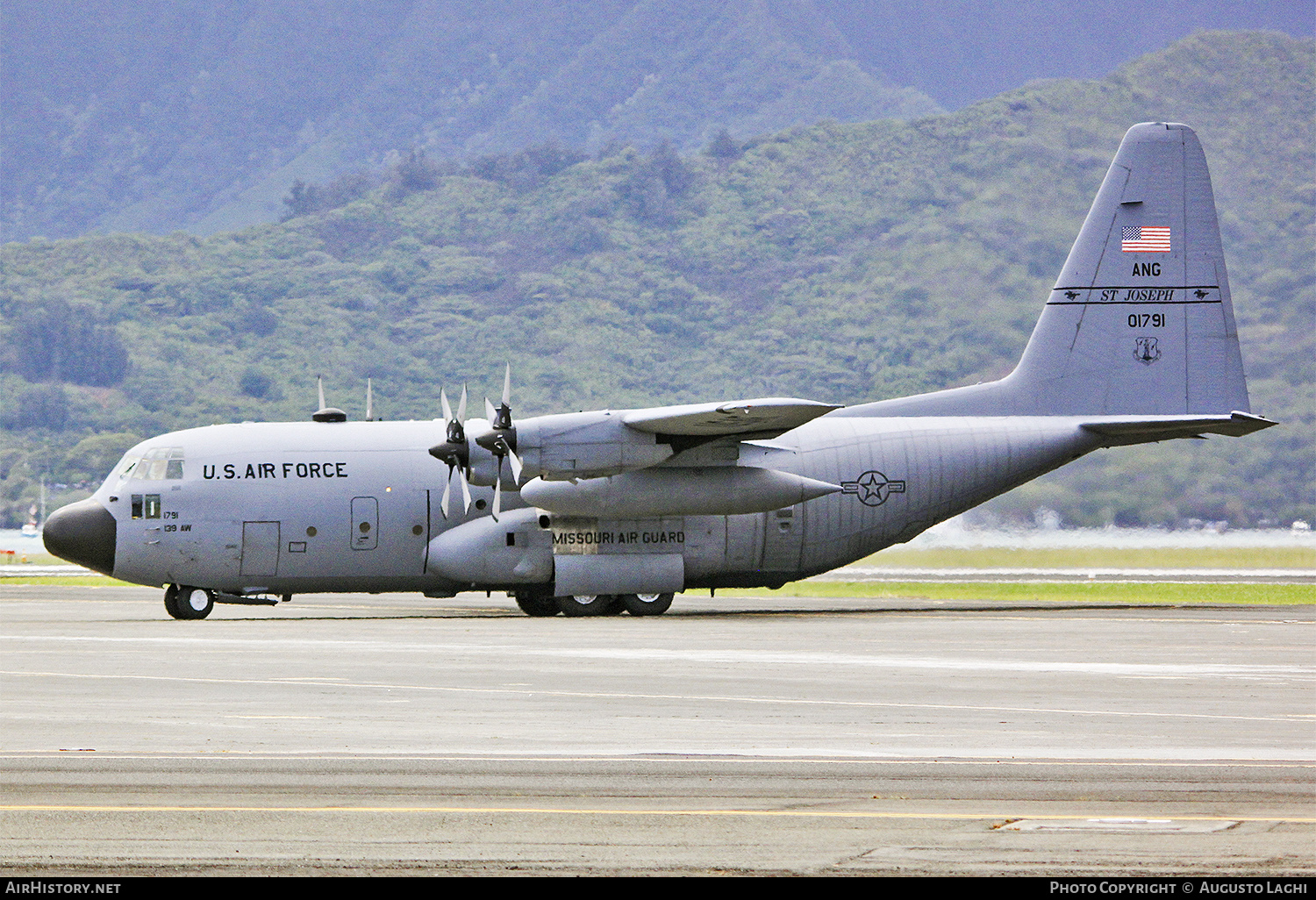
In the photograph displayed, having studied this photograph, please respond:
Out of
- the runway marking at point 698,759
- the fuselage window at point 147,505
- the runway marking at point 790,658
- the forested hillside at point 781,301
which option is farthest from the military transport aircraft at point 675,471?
the forested hillside at point 781,301

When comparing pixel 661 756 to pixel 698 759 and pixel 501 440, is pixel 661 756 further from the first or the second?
pixel 501 440

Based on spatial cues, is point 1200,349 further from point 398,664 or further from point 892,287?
point 892,287

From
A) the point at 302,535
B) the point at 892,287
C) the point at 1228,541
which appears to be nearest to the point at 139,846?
the point at 302,535

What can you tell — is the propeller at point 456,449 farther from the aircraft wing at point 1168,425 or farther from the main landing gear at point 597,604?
the aircraft wing at point 1168,425

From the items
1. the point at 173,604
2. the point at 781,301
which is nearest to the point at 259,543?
the point at 173,604

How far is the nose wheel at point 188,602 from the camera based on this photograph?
33750 mm

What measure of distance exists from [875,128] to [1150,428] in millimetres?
163066

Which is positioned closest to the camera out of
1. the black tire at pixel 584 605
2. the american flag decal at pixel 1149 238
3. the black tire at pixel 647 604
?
the black tire at pixel 584 605

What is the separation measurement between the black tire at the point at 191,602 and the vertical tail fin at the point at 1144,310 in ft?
57.7

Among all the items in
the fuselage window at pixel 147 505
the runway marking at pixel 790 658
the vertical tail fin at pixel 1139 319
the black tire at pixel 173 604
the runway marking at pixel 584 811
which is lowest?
the runway marking at pixel 790 658

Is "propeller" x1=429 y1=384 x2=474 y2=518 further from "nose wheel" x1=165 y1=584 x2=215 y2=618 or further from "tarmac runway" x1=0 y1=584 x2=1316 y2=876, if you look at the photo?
"tarmac runway" x1=0 y1=584 x2=1316 y2=876

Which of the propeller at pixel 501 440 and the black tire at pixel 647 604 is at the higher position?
the propeller at pixel 501 440

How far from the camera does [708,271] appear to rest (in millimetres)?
188625

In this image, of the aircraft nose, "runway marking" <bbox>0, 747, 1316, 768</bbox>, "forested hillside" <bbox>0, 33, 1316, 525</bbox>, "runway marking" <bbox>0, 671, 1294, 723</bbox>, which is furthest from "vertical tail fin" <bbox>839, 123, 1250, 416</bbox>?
"forested hillside" <bbox>0, 33, 1316, 525</bbox>
